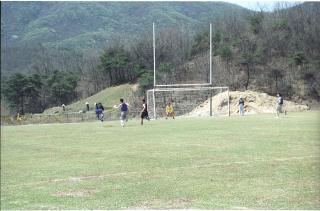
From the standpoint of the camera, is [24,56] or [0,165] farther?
[0,165]

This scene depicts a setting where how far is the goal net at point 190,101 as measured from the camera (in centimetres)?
4353

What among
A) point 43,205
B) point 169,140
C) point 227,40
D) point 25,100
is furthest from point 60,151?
point 227,40

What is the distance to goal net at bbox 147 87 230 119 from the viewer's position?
43.5 metres

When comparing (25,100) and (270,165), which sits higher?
(25,100)

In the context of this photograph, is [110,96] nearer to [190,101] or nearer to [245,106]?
[190,101]

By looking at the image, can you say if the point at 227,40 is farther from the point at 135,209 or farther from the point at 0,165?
the point at 135,209

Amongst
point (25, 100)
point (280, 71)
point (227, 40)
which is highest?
point (227, 40)

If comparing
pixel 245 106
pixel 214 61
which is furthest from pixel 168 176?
pixel 214 61

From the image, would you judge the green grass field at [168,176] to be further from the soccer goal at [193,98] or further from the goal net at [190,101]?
the soccer goal at [193,98]

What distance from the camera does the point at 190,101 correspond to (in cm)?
4622

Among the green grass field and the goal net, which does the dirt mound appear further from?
the green grass field

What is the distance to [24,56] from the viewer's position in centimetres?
464

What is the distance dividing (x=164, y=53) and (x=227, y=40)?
1214 centimetres

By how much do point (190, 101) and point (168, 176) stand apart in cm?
3675
